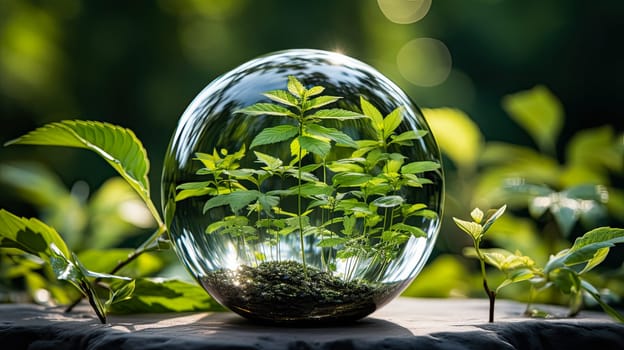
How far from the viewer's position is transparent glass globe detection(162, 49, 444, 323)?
128cm

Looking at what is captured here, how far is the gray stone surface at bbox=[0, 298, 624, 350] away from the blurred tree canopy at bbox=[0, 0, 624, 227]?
313cm

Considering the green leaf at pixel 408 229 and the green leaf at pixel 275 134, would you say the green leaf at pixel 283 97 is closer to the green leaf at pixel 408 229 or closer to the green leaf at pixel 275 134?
the green leaf at pixel 275 134

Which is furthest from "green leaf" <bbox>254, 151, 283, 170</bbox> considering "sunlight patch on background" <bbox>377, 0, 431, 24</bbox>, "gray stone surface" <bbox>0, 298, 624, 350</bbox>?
Result: "sunlight patch on background" <bbox>377, 0, 431, 24</bbox>

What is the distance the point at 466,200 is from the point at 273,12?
302 centimetres

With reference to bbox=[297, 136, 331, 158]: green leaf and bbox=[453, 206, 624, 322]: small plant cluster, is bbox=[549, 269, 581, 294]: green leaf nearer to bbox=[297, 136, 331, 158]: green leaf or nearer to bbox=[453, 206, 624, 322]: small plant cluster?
bbox=[453, 206, 624, 322]: small plant cluster

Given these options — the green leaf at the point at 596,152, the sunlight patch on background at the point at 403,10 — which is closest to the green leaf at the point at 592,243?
the green leaf at the point at 596,152

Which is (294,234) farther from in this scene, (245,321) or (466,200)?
(466,200)

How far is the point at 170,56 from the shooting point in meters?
5.21

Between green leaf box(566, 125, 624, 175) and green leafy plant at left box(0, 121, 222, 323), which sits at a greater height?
green leaf box(566, 125, 624, 175)

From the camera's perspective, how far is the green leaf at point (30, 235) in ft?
4.76

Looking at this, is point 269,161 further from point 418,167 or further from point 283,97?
point 418,167

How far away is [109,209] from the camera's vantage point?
8.07 feet

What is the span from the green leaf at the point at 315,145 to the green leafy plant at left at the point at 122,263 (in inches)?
17.5

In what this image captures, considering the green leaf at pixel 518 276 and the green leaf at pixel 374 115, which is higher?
the green leaf at pixel 374 115
